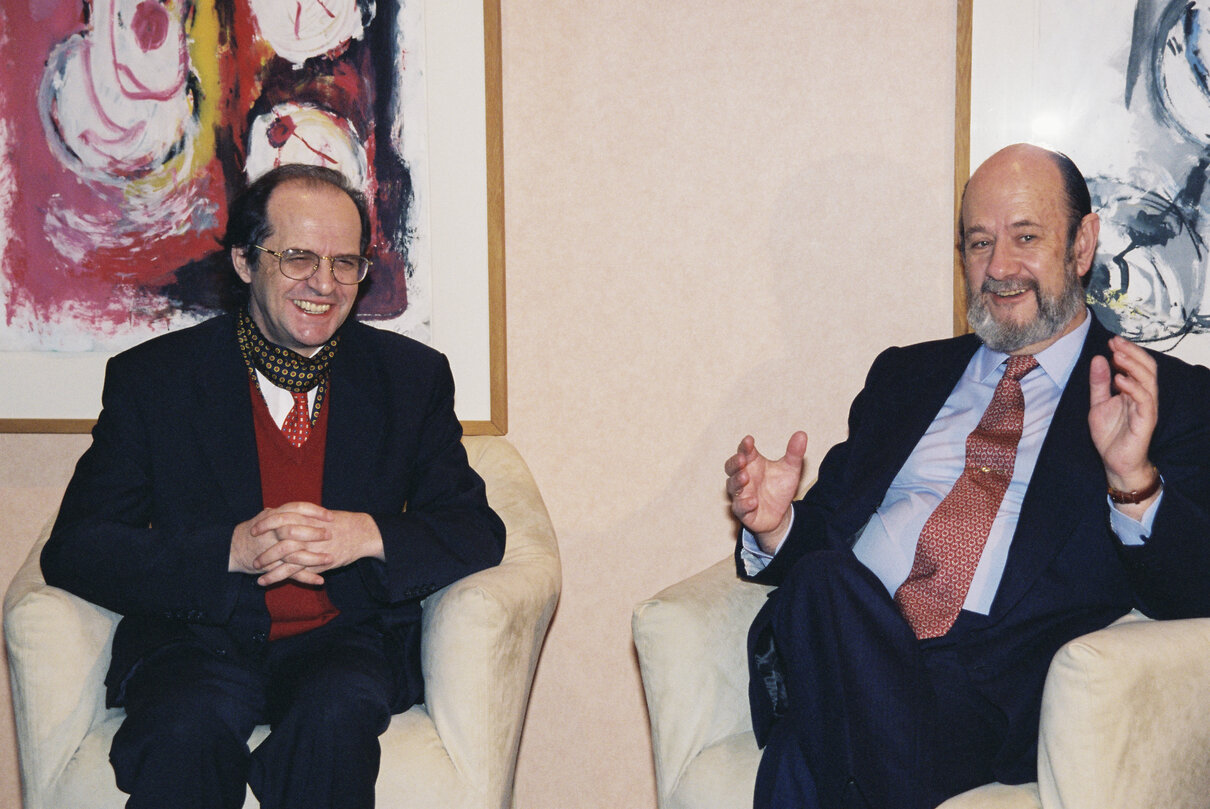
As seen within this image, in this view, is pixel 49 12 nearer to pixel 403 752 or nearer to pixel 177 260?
pixel 177 260

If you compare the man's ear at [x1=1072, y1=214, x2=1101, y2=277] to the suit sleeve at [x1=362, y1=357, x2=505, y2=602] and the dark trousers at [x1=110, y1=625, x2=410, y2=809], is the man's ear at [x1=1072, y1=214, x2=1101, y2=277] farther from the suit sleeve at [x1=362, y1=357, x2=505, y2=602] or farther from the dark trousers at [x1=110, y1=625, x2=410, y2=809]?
the dark trousers at [x1=110, y1=625, x2=410, y2=809]

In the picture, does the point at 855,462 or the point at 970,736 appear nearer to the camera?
the point at 970,736

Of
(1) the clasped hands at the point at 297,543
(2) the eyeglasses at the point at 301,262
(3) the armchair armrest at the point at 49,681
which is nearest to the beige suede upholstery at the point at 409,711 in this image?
(3) the armchair armrest at the point at 49,681

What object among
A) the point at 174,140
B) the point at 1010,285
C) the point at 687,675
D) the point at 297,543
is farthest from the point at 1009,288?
the point at 174,140

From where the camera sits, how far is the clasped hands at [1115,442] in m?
1.84

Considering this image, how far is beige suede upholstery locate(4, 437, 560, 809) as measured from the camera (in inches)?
78.2

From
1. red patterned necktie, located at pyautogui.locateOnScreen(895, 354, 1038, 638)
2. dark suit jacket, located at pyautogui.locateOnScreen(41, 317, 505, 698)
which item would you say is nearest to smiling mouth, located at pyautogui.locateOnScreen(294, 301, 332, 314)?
dark suit jacket, located at pyautogui.locateOnScreen(41, 317, 505, 698)

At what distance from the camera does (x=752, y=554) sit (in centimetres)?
223

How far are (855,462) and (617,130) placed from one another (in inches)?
46.5

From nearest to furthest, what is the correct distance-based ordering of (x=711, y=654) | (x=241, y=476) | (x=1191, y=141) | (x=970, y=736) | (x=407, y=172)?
(x=970, y=736) → (x=711, y=654) → (x=241, y=476) → (x=1191, y=141) → (x=407, y=172)

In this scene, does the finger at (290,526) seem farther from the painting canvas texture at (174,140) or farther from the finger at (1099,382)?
the finger at (1099,382)

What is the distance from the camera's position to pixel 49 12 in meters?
2.94

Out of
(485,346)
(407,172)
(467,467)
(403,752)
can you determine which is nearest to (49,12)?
(407,172)

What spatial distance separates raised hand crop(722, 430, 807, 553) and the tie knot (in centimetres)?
55
